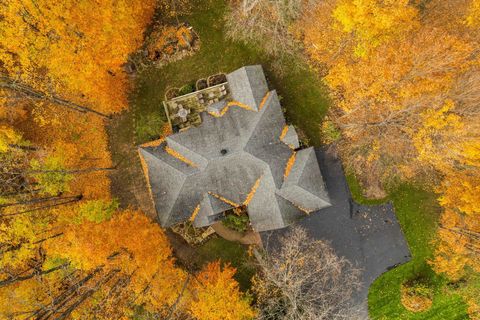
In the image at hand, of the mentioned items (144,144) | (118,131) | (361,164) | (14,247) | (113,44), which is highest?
(113,44)

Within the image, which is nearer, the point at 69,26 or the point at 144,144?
the point at 69,26

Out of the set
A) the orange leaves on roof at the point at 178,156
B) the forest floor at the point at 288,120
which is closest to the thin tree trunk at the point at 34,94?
the forest floor at the point at 288,120

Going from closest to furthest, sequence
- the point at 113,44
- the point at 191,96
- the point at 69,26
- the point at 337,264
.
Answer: the point at 69,26 → the point at 113,44 → the point at 337,264 → the point at 191,96

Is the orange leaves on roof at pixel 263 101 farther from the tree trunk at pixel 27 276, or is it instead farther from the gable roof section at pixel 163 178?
the tree trunk at pixel 27 276

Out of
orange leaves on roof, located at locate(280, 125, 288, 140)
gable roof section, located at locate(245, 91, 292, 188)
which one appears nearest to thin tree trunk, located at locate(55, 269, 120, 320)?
gable roof section, located at locate(245, 91, 292, 188)

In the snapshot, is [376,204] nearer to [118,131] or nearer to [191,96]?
[191,96]

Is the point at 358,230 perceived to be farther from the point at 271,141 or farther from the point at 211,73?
the point at 211,73

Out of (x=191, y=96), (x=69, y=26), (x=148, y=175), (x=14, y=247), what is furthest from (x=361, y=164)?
(x=14, y=247)
